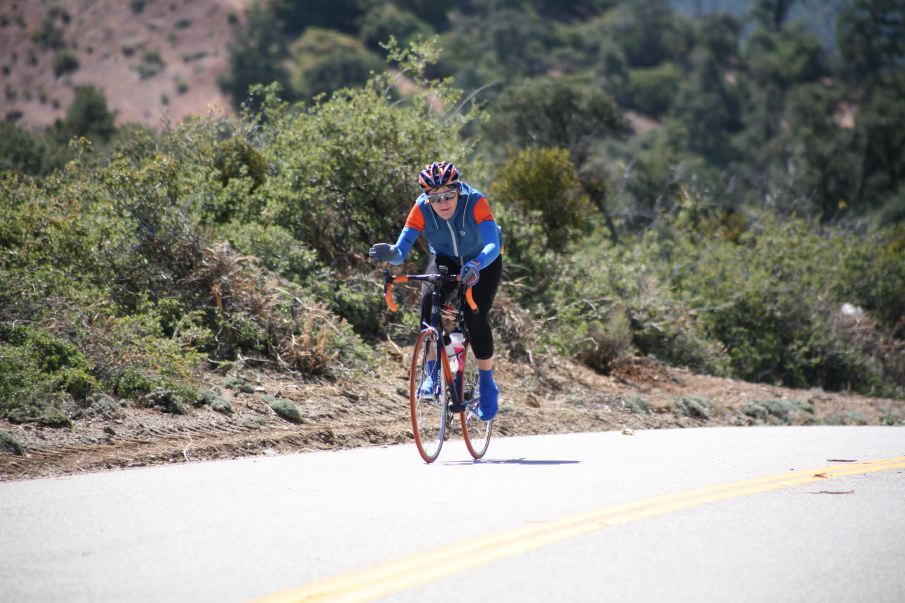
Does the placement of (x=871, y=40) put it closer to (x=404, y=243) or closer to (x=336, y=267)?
(x=336, y=267)

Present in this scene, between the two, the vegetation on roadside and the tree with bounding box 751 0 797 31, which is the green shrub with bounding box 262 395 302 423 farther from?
the tree with bounding box 751 0 797 31

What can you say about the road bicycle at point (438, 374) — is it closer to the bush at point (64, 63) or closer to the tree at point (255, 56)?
the tree at point (255, 56)

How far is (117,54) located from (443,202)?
4441 inches

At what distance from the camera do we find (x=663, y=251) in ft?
79.8

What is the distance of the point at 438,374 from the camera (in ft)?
27.7

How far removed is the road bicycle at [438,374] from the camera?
27.2 feet

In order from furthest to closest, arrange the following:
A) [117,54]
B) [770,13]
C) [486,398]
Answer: [770,13] → [117,54] → [486,398]

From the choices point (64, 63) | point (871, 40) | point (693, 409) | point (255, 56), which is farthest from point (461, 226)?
point (64, 63)

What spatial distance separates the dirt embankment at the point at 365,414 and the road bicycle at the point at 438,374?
1416 millimetres

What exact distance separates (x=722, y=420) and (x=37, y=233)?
931 centimetres

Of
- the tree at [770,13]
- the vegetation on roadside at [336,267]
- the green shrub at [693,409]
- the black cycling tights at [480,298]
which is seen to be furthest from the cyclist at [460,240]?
the tree at [770,13]

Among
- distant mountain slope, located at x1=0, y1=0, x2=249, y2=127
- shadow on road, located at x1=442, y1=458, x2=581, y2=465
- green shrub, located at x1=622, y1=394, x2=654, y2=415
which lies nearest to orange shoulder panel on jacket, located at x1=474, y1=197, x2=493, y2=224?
shadow on road, located at x1=442, y1=458, x2=581, y2=465

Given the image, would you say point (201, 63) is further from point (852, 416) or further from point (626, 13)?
point (852, 416)

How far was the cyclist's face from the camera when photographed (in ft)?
28.1
